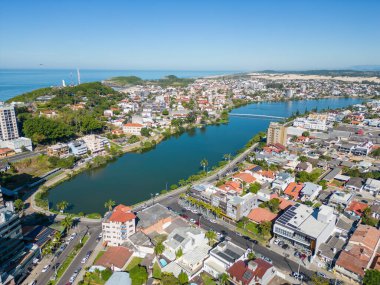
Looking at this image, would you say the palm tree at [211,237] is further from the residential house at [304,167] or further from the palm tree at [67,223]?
the residential house at [304,167]

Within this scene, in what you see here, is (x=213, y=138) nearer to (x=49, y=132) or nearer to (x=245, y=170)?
(x=245, y=170)

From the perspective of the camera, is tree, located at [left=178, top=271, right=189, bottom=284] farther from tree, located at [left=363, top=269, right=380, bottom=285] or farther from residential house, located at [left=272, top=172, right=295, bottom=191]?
residential house, located at [left=272, top=172, right=295, bottom=191]

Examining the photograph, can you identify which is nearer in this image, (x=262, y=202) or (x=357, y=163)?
(x=262, y=202)

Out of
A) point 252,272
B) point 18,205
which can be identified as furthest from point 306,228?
point 18,205

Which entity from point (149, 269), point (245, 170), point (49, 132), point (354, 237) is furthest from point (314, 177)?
point (49, 132)

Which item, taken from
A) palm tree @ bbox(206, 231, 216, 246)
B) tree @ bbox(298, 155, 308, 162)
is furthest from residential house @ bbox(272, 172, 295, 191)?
palm tree @ bbox(206, 231, 216, 246)

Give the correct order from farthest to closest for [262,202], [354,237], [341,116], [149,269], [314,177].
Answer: [341,116] → [314,177] → [262,202] → [354,237] → [149,269]
